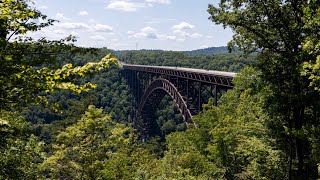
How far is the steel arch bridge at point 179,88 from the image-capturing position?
4169 cm

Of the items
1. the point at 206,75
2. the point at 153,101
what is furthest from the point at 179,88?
the point at 153,101

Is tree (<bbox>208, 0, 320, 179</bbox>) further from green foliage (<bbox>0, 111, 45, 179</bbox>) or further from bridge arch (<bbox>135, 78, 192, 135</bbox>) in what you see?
bridge arch (<bbox>135, 78, 192, 135</bbox>)

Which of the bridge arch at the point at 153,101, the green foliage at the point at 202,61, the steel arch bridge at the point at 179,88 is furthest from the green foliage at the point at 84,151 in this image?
the green foliage at the point at 202,61

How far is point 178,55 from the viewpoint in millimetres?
186500

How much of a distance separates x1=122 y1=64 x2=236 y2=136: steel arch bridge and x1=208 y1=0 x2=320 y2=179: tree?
22375mm

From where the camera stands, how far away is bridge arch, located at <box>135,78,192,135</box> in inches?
2085

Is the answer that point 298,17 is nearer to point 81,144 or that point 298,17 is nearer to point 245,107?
point 245,107

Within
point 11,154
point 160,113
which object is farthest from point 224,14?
point 160,113

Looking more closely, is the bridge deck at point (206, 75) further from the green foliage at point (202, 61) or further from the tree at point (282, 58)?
the green foliage at point (202, 61)

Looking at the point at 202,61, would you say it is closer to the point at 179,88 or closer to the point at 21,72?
the point at 179,88

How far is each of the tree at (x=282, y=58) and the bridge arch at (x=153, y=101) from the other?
34497 millimetres

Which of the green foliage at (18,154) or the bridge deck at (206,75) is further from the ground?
the bridge deck at (206,75)

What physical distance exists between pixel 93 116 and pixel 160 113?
100587 millimetres

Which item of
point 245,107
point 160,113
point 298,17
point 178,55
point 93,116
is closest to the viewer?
point 298,17
